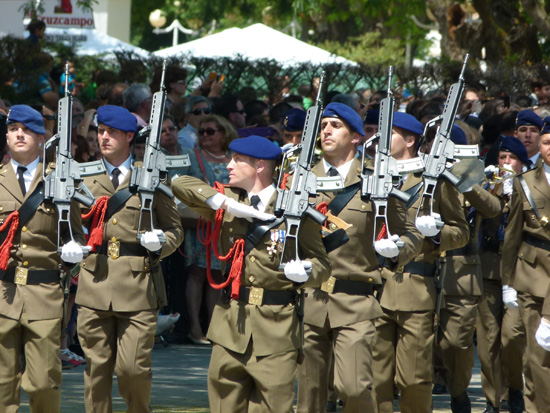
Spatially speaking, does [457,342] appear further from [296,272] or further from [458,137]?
[296,272]

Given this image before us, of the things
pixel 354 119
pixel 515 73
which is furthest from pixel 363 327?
pixel 515 73

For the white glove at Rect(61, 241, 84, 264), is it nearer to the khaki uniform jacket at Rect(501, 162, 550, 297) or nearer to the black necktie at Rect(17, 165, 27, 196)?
the black necktie at Rect(17, 165, 27, 196)

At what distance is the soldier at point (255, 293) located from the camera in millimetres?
6402

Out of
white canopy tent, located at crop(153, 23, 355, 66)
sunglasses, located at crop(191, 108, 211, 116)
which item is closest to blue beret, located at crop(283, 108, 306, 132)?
sunglasses, located at crop(191, 108, 211, 116)

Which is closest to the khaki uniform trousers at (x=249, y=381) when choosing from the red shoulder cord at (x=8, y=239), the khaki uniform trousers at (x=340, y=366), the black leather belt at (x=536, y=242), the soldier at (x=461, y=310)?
the khaki uniform trousers at (x=340, y=366)

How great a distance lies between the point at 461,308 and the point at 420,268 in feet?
2.42

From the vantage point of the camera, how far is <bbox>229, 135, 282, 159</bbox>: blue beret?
21.5 ft

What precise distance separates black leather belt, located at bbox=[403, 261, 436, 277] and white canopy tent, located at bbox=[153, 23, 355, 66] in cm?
1067

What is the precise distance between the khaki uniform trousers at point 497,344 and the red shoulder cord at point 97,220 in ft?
11.2

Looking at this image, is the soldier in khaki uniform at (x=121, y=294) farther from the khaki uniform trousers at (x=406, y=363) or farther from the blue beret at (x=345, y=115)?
the khaki uniform trousers at (x=406, y=363)

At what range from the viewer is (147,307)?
7570 mm

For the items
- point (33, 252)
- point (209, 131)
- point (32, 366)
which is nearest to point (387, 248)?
point (33, 252)

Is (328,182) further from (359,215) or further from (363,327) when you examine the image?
(363,327)

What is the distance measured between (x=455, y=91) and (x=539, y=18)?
995cm
